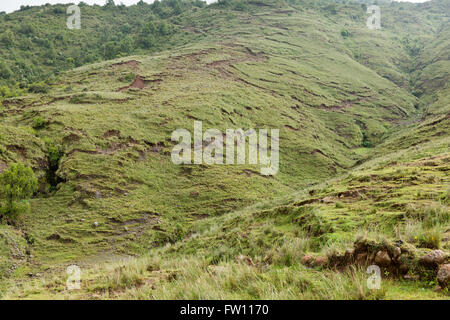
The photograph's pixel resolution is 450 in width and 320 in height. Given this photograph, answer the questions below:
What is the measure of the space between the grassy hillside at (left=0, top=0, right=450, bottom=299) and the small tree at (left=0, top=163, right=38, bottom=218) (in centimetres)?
88

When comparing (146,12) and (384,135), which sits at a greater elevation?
(146,12)

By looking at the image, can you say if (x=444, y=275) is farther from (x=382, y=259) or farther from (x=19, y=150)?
(x=19, y=150)

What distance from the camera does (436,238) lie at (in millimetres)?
4727

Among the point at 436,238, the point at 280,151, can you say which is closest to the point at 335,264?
the point at 436,238

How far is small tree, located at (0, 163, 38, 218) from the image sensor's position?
16.3 meters

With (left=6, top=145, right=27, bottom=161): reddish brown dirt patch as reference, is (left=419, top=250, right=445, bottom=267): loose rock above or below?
below

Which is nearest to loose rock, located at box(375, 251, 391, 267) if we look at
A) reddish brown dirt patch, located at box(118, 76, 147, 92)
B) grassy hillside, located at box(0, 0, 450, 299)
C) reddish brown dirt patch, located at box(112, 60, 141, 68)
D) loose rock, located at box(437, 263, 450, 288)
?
grassy hillside, located at box(0, 0, 450, 299)

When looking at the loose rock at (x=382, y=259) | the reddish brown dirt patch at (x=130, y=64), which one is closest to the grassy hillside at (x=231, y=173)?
the loose rock at (x=382, y=259)

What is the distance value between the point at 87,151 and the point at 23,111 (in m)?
13.1

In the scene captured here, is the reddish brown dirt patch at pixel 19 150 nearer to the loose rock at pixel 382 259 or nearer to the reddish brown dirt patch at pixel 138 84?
the reddish brown dirt patch at pixel 138 84

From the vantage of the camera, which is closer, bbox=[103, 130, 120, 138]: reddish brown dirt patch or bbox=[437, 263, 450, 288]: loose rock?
bbox=[437, 263, 450, 288]: loose rock

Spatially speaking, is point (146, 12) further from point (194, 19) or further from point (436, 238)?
point (436, 238)

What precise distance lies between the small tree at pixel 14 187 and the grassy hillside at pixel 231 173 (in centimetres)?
88

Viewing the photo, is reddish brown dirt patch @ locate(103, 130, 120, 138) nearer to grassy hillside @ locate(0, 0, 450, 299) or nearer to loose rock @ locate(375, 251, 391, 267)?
grassy hillside @ locate(0, 0, 450, 299)
